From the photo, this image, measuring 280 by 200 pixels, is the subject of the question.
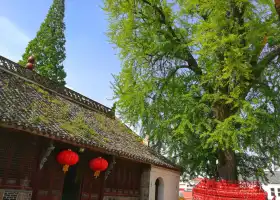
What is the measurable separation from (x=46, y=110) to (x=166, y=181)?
26.7ft

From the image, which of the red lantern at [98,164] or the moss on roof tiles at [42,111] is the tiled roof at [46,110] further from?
the red lantern at [98,164]

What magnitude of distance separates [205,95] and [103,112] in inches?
262

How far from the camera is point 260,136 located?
34.5 feet

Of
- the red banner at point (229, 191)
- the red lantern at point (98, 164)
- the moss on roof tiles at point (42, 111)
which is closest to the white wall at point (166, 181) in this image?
the moss on roof tiles at point (42, 111)

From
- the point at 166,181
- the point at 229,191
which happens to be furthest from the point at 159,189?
the point at 229,191

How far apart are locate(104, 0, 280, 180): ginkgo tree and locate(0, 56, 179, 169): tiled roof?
215cm

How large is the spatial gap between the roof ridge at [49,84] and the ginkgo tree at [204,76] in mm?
2232

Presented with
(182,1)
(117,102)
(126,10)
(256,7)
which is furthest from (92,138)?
(256,7)

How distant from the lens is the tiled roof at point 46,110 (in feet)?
23.9

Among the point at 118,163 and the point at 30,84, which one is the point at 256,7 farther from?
the point at 30,84

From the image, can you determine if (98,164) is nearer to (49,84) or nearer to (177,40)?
(49,84)

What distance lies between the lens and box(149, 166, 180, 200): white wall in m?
13.3

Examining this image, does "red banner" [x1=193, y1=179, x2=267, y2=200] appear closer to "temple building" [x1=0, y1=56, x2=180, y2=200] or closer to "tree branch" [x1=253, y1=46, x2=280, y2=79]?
"temple building" [x1=0, y1=56, x2=180, y2=200]

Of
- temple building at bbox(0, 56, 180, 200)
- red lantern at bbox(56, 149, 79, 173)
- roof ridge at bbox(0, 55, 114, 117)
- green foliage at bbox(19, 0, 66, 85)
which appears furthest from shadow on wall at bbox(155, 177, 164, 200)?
green foliage at bbox(19, 0, 66, 85)
